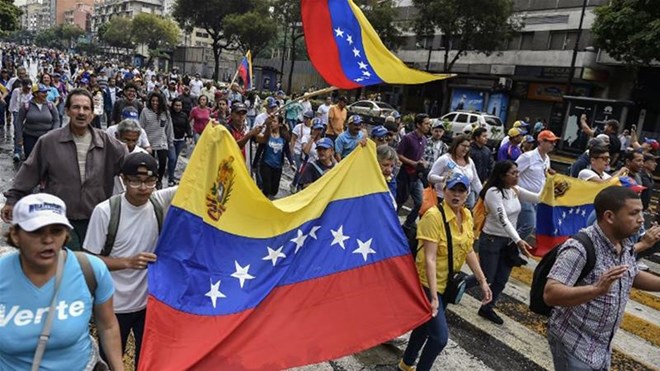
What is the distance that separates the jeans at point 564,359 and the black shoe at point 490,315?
88.1 inches

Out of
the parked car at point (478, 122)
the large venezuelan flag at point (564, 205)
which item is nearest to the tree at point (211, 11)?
the parked car at point (478, 122)

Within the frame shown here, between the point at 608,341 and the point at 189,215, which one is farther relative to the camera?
the point at 189,215

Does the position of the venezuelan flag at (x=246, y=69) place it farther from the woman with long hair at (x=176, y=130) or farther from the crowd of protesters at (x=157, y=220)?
the crowd of protesters at (x=157, y=220)

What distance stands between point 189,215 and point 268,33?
46.9 m

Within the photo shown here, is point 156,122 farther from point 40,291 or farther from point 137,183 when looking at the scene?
point 40,291

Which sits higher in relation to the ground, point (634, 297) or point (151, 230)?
point (151, 230)

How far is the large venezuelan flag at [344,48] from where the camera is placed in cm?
484

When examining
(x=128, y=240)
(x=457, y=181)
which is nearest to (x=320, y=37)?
(x=457, y=181)

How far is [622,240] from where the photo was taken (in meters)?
2.91

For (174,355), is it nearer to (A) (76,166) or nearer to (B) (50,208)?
(B) (50,208)

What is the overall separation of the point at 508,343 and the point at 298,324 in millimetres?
2439

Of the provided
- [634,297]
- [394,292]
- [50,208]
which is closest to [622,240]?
[394,292]

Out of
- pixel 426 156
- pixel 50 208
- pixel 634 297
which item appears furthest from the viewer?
pixel 426 156

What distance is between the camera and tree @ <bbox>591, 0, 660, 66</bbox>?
21.0m
